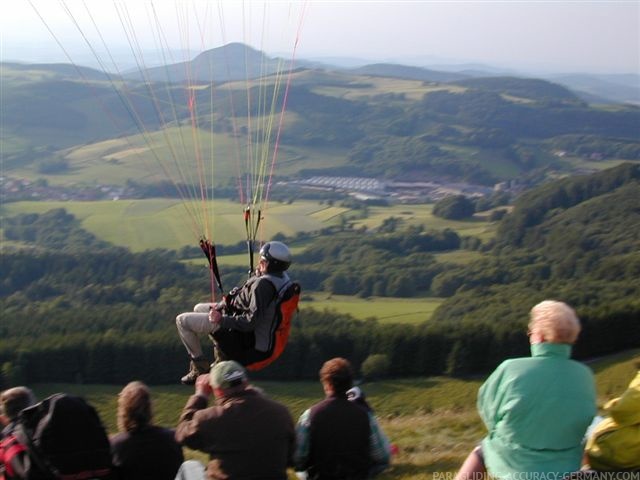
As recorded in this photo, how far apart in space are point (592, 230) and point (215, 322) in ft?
238

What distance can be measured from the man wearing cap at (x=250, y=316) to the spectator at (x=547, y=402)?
2.83m

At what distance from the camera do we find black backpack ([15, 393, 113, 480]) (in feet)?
16.8

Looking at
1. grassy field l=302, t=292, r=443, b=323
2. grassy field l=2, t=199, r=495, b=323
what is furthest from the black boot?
grassy field l=2, t=199, r=495, b=323

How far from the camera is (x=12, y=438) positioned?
206 inches

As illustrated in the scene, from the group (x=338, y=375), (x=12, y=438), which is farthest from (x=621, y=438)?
(x=12, y=438)

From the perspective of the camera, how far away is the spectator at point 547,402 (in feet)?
16.8

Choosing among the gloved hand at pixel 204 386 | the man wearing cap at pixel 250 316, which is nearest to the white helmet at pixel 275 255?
the man wearing cap at pixel 250 316

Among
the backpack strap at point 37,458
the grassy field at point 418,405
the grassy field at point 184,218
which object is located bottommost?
the grassy field at point 184,218

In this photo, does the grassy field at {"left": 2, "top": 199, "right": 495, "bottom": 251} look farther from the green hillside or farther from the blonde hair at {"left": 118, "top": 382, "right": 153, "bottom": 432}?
the blonde hair at {"left": 118, "top": 382, "right": 153, "bottom": 432}

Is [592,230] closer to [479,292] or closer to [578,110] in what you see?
[479,292]

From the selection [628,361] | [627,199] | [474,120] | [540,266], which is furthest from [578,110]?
[628,361]

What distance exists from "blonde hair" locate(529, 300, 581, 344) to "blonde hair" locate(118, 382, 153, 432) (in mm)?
2643

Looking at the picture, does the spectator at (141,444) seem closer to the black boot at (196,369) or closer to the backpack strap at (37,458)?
the backpack strap at (37,458)

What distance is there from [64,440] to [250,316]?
8.51 ft
